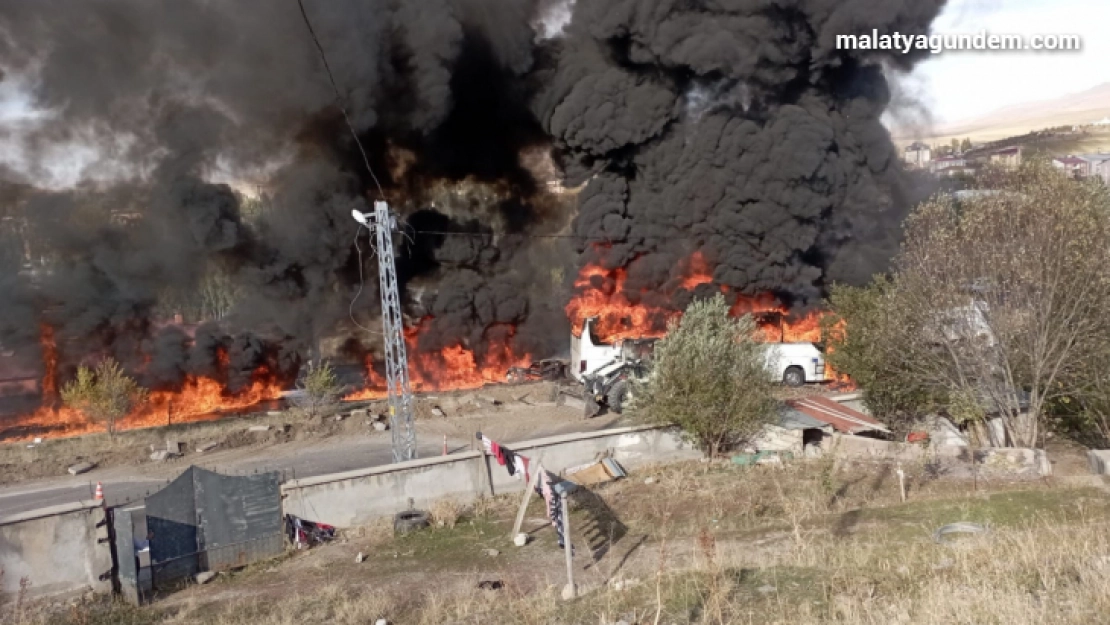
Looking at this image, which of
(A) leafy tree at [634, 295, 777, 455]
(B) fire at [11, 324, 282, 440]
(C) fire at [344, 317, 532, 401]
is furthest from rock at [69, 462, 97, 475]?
(A) leafy tree at [634, 295, 777, 455]

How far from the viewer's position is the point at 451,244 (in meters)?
38.3

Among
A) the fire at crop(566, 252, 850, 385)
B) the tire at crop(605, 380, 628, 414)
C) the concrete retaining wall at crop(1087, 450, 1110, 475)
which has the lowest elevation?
the concrete retaining wall at crop(1087, 450, 1110, 475)

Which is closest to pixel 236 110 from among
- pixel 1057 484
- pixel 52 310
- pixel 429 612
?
pixel 52 310

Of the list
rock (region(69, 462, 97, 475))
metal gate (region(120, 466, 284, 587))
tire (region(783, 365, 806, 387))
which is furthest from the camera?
tire (region(783, 365, 806, 387))

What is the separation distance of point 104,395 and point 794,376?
22149 mm

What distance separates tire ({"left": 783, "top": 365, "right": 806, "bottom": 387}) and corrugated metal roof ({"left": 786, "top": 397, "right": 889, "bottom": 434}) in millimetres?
4617

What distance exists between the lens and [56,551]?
1343cm

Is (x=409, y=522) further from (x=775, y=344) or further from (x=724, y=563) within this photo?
(x=775, y=344)

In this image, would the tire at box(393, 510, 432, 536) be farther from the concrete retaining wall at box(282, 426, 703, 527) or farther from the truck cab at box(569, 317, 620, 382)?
the truck cab at box(569, 317, 620, 382)

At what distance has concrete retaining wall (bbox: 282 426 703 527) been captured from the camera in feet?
52.6

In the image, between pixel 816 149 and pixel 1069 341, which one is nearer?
pixel 1069 341

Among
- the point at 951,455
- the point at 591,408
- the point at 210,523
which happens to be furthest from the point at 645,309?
the point at 210,523

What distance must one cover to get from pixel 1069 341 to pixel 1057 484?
3089 millimetres

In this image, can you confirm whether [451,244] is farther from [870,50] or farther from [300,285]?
[870,50]
